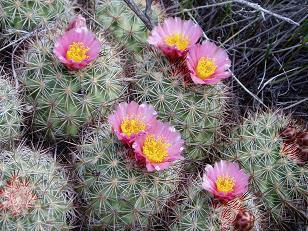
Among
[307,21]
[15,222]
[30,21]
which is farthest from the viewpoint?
[307,21]

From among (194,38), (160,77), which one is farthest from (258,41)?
(160,77)

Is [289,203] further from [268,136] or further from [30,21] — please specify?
[30,21]

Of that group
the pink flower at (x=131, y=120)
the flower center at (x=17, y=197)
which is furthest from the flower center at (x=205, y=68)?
the flower center at (x=17, y=197)

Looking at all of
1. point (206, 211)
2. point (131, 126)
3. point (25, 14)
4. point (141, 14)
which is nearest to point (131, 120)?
point (131, 126)

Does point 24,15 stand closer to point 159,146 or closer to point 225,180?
point 159,146

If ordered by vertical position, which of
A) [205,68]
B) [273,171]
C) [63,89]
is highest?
[63,89]

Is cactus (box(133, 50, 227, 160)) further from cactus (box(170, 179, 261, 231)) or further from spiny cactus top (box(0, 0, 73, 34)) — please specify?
spiny cactus top (box(0, 0, 73, 34))

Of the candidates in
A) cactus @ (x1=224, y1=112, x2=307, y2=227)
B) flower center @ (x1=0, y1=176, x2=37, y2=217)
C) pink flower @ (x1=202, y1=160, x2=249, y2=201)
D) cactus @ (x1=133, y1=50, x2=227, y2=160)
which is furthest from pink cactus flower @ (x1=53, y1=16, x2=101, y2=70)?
cactus @ (x1=224, y1=112, x2=307, y2=227)
